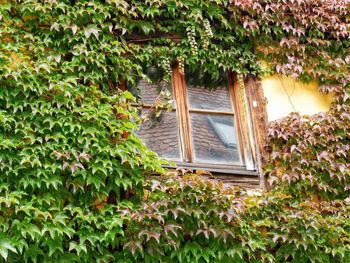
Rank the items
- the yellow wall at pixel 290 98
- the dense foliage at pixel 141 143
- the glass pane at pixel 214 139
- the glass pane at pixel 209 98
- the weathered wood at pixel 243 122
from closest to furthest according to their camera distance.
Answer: the dense foliage at pixel 141 143
the glass pane at pixel 214 139
the weathered wood at pixel 243 122
the glass pane at pixel 209 98
the yellow wall at pixel 290 98

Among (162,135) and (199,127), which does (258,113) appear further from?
(162,135)

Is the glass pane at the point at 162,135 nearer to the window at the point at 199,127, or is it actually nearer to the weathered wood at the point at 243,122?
the window at the point at 199,127

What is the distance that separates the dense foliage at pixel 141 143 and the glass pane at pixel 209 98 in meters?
0.19

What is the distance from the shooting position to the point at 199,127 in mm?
7410

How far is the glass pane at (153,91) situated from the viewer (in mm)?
7322

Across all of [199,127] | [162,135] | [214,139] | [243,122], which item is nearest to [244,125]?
[243,122]

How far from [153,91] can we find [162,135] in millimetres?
517

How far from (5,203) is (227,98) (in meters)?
2.96

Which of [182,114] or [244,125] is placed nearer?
[182,114]

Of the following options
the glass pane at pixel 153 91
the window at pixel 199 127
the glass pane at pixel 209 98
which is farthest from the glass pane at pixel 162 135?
the glass pane at pixel 209 98

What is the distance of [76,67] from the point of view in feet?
22.4

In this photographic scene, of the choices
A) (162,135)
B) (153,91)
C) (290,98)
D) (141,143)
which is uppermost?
(153,91)

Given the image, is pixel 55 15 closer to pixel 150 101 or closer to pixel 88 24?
pixel 88 24

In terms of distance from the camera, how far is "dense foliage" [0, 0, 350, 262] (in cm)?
604
